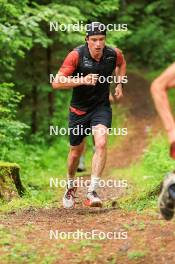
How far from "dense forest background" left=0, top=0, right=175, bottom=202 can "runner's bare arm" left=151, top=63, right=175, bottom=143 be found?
257 inches

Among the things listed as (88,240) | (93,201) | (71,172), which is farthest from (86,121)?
(88,240)

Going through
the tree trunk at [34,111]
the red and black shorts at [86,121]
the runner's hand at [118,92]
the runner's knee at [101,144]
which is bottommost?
the runner's knee at [101,144]

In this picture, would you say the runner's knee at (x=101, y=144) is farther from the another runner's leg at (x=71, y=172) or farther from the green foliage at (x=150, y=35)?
the green foliage at (x=150, y=35)

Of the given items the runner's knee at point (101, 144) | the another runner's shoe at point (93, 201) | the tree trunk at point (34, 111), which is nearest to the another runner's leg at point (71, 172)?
the runner's knee at point (101, 144)

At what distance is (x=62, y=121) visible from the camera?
19.6 metres

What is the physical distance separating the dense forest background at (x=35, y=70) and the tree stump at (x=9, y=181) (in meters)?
1.44

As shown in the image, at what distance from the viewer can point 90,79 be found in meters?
7.82

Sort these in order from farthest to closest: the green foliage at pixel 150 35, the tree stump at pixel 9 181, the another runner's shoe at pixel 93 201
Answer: the green foliage at pixel 150 35
the tree stump at pixel 9 181
the another runner's shoe at pixel 93 201

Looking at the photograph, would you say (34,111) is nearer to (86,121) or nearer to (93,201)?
(86,121)

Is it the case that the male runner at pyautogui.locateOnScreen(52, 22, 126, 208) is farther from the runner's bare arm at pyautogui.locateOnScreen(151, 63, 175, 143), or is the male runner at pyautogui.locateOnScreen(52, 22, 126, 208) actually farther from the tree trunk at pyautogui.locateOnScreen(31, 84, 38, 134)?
the tree trunk at pyautogui.locateOnScreen(31, 84, 38, 134)

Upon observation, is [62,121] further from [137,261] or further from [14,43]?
[137,261]

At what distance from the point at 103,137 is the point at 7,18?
6.15 m

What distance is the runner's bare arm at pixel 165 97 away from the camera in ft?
15.4

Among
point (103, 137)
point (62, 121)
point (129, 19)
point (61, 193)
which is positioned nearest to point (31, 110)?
point (62, 121)
